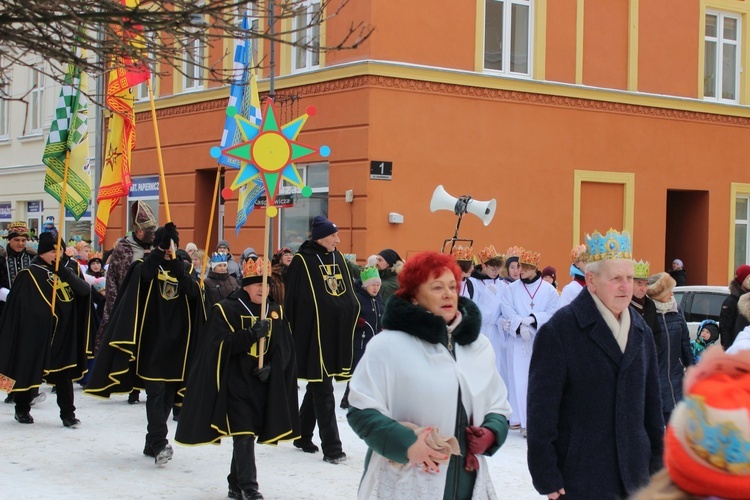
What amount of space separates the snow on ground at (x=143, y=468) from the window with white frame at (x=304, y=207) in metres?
10.00

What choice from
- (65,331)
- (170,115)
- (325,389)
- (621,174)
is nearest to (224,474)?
(325,389)

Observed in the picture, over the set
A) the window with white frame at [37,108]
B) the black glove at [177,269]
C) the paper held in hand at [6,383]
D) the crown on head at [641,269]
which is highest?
the window with white frame at [37,108]

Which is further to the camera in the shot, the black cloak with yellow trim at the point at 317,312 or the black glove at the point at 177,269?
the black cloak with yellow trim at the point at 317,312

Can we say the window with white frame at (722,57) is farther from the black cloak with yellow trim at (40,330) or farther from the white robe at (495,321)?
the black cloak with yellow trim at (40,330)

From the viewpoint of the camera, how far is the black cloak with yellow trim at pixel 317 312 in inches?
386

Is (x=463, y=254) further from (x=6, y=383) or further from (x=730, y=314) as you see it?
(x=6, y=383)

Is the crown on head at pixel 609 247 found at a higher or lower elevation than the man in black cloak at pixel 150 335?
higher

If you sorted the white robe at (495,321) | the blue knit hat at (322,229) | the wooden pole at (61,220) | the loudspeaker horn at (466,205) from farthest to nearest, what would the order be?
1. the loudspeaker horn at (466,205)
2. the white robe at (495,321)
3. the wooden pole at (61,220)
4. the blue knit hat at (322,229)

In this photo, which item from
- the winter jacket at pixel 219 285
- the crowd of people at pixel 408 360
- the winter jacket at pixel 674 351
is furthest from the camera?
the winter jacket at pixel 219 285

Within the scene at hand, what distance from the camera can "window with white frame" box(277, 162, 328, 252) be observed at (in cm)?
2083

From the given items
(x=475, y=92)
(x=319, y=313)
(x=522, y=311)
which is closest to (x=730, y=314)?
(x=522, y=311)

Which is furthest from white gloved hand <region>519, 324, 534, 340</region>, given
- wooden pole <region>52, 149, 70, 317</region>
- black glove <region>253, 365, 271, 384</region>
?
wooden pole <region>52, 149, 70, 317</region>

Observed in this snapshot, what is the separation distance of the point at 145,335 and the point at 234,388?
2.13 meters

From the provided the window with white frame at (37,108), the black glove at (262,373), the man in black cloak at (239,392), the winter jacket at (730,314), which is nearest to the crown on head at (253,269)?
the man in black cloak at (239,392)
